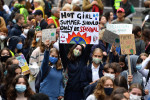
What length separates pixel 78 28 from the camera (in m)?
10.8

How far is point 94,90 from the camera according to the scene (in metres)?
9.12

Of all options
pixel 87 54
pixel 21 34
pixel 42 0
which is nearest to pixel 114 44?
pixel 87 54

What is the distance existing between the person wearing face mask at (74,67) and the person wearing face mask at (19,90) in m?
1.59

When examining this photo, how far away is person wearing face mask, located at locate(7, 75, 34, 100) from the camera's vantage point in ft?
29.4

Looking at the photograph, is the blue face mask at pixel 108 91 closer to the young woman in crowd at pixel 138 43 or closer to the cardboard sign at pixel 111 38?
the cardboard sign at pixel 111 38

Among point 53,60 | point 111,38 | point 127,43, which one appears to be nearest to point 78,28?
point 111,38

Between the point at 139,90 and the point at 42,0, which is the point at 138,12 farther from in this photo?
the point at 139,90

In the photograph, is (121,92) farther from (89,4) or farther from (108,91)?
(89,4)

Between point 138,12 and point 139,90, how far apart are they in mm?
11950

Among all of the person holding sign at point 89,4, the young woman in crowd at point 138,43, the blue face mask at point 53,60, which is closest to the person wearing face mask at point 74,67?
the blue face mask at point 53,60

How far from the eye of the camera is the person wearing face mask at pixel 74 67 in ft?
34.3

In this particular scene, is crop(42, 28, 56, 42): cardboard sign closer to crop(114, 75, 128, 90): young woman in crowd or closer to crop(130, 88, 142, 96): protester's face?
crop(114, 75, 128, 90): young woman in crowd

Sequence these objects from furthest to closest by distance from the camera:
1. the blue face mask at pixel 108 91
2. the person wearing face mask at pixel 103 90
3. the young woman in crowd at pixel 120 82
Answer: the young woman in crowd at pixel 120 82 → the blue face mask at pixel 108 91 → the person wearing face mask at pixel 103 90

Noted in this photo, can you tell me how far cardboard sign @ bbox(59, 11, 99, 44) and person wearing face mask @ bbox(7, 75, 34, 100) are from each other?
1.80 metres
